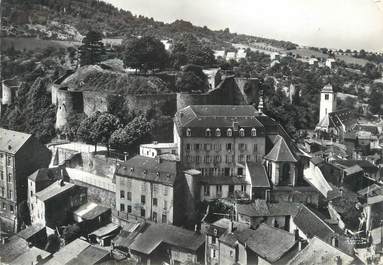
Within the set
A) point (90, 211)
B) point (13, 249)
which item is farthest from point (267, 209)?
point (13, 249)

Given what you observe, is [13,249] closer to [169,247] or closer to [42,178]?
[42,178]

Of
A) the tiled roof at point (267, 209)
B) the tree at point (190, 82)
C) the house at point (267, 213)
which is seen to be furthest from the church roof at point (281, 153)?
the tree at point (190, 82)

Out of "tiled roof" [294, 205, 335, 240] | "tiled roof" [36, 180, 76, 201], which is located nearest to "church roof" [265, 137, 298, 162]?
"tiled roof" [294, 205, 335, 240]

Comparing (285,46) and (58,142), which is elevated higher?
(285,46)

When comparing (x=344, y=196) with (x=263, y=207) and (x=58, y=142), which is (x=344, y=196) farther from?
(x=58, y=142)

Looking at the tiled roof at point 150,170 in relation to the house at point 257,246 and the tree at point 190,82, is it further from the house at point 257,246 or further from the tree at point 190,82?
the tree at point 190,82

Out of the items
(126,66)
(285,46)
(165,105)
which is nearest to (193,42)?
(126,66)
